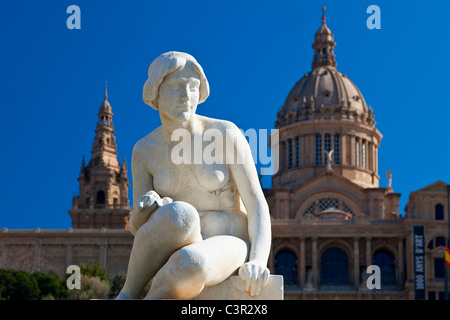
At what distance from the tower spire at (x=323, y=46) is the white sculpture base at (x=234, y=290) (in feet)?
287

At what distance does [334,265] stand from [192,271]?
69286 millimetres

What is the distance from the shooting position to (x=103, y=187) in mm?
86312

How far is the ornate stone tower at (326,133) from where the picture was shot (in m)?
83.7

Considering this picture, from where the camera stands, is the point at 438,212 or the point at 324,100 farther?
the point at 324,100

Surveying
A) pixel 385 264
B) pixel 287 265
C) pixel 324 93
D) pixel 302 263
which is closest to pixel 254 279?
pixel 302 263

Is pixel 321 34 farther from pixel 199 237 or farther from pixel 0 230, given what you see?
pixel 199 237

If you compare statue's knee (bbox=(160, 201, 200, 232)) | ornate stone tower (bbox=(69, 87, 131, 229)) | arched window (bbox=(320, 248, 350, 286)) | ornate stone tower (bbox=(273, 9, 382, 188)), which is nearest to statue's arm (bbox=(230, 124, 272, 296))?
statue's knee (bbox=(160, 201, 200, 232))

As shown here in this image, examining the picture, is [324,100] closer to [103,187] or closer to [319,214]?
[319,214]

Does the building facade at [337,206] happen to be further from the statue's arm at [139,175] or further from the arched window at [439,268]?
the statue's arm at [139,175]

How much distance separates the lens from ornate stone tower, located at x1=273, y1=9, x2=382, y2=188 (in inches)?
3295

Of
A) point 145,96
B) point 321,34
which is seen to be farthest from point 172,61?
point 321,34

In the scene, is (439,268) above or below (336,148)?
below

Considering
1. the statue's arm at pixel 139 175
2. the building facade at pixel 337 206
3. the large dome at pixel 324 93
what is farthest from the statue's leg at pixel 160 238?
the large dome at pixel 324 93

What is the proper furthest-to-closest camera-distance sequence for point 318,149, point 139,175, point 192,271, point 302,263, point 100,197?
point 100,197 < point 318,149 < point 302,263 < point 139,175 < point 192,271
